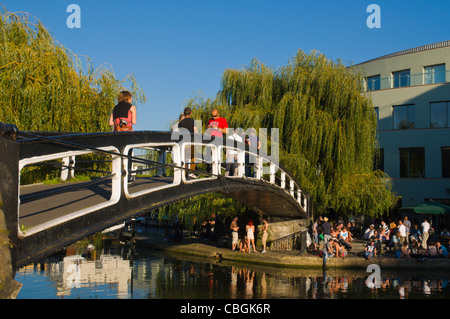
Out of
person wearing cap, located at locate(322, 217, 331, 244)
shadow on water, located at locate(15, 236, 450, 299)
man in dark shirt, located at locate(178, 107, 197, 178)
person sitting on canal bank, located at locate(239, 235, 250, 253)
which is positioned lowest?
shadow on water, located at locate(15, 236, 450, 299)

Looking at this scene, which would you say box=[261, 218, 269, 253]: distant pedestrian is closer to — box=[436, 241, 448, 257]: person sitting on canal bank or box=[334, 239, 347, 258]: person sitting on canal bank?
box=[334, 239, 347, 258]: person sitting on canal bank

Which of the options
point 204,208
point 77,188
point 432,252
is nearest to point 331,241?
point 432,252

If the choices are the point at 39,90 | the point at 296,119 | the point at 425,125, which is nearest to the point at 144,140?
the point at 39,90

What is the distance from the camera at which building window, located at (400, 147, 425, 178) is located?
29438mm

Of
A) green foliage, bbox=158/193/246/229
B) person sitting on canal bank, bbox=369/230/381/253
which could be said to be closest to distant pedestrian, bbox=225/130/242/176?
person sitting on canal bank, bbox=369/230/381/253

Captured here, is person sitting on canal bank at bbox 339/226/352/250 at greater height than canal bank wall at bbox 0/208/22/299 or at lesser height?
lesser

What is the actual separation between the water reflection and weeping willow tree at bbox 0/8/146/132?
449 centimetres

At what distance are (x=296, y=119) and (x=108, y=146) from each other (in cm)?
1584

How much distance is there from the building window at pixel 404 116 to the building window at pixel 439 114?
1068 millimetres

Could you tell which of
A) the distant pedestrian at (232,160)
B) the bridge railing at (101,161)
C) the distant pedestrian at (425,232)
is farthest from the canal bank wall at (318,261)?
the bridge railing at (101,161)

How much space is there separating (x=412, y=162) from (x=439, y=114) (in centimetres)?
323

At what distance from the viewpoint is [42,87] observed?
11.8 metres

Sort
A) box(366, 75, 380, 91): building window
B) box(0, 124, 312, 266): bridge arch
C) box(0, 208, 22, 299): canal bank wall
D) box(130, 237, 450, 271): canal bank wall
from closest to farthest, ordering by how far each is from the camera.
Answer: box(0, 208, 22, 299): canal bank wall → box(0, 124, 312, 266): bridge arch → box(130, 237, 450, 271): canal bank wall → box(366, 75, 380, 91): building window
